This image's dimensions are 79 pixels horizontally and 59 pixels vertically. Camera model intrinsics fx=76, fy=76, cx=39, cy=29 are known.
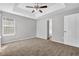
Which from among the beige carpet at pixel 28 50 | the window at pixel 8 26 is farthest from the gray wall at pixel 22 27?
the beige carpet at pixel 28 50

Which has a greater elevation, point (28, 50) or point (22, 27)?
point (22, 27)

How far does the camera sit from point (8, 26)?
311 centimetres

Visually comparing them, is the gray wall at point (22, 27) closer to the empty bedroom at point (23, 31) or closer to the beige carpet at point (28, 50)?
the empty bedroom at point (23, 31)

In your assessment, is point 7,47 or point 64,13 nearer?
point 7,47

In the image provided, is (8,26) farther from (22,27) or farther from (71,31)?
(71,31)

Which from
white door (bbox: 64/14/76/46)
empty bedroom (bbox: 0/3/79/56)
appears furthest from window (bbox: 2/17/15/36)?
white door (bbox: 64/14/76/46)

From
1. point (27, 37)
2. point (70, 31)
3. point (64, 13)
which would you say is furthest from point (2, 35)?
point (64, 13)

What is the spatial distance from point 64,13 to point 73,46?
77.2 inches

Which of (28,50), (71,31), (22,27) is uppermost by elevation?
(22,27)

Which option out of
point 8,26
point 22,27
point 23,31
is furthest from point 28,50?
point 8,26

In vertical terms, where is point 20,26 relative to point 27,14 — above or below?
below

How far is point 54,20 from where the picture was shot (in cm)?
539

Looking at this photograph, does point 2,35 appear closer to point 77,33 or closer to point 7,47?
point 7,47

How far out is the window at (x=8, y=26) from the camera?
306 cm
